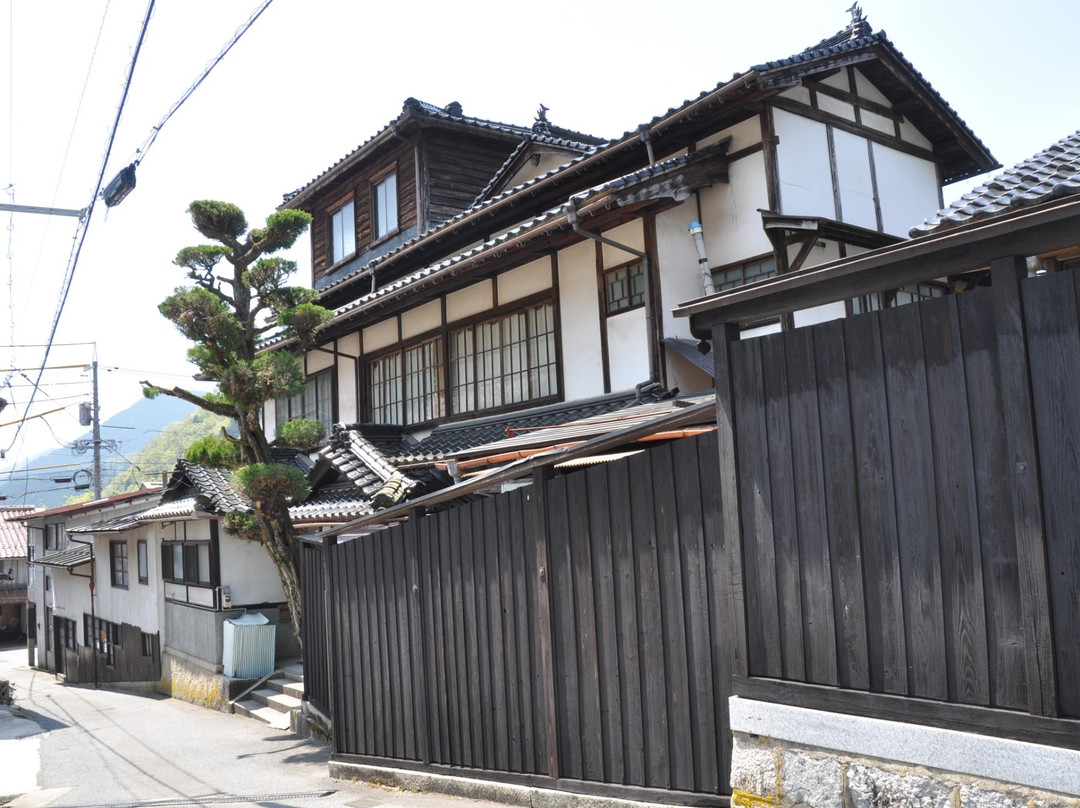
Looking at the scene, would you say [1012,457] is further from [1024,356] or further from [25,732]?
[25,732]

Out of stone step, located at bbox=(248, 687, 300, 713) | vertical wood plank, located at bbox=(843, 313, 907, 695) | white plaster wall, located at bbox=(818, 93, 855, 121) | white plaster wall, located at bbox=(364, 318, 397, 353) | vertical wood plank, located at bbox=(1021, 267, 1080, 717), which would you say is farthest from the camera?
white plaster wall, located at bbox=(364, 318, 397, 353)

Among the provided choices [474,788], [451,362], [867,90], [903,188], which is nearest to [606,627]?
[474,788]

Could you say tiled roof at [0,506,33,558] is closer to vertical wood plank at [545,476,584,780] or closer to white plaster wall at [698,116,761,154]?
white plaster wall at [698,116,761,154]

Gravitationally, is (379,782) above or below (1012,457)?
below

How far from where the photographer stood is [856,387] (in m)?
4.52

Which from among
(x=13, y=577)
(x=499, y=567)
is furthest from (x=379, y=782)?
(x=13, y=577)

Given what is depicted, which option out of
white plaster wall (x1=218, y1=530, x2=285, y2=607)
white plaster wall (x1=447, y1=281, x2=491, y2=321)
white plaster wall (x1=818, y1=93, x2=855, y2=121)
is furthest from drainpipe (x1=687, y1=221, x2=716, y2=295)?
white plaster wall (x1=218, y1=530, x2=285, y2=607)

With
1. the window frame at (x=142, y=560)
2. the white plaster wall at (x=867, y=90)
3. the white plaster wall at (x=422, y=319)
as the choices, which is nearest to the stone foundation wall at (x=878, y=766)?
the white plaster wall at (x=867, y=90)

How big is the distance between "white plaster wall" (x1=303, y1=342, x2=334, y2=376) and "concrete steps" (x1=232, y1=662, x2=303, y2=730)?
6.45 metres

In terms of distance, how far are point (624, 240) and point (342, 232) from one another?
1211cm

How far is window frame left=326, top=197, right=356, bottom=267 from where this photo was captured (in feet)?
69.1

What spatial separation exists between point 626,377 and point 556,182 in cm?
377

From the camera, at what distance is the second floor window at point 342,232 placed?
21.1m

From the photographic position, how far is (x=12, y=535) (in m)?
48.8
